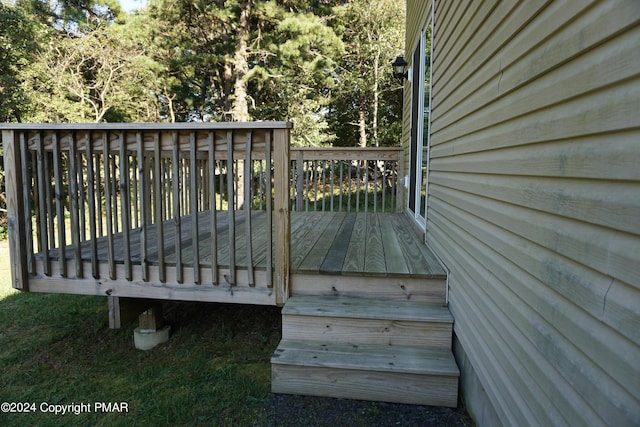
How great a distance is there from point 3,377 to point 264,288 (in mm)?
1866

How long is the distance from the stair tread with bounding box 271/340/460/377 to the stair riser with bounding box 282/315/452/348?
3 centimetres

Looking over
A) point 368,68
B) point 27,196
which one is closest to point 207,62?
point 368,68

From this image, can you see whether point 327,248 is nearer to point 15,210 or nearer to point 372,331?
point 372,331

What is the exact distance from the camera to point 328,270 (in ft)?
7.81

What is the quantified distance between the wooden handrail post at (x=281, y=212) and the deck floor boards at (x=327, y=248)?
0.10 m

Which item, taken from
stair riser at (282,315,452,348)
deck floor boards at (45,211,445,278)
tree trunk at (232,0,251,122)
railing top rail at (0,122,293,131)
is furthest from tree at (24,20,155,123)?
stair riser at (282,315,452,348)

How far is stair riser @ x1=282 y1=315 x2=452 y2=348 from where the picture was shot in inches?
84.7

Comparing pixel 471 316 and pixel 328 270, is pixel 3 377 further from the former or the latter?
pixel 471 316

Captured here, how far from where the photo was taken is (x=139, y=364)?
2.67 metres

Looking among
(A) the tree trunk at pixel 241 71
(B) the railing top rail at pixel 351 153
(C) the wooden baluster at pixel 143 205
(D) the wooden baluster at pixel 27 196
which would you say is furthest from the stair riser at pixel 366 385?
(A) the tree trunk at pixel 241 71

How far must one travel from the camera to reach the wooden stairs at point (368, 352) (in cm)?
197

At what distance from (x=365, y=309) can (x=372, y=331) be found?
129mm

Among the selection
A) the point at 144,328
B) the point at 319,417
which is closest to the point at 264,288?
the point at 319,417

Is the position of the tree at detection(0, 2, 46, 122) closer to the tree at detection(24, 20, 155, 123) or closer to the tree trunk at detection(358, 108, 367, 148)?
the tree at detection(24, 20, 155, 123)
